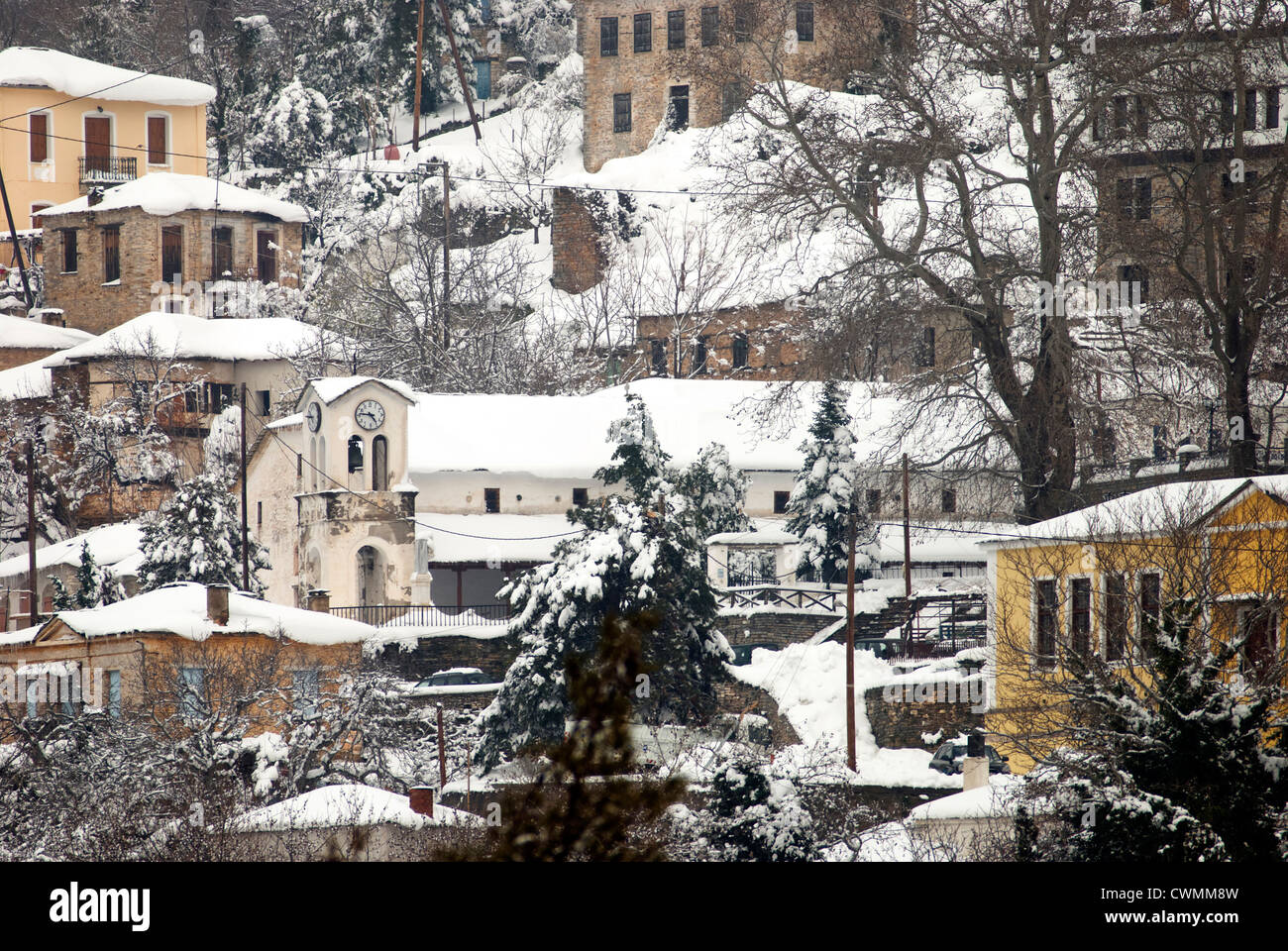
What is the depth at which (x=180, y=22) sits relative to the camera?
88.6 meters

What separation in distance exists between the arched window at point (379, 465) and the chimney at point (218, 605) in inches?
324

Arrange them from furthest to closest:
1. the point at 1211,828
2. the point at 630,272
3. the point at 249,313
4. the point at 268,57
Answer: the point at 268,57
the point at 630,272
the point at 249,313
the point at 1211,828

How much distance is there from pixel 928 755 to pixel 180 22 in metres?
62.7

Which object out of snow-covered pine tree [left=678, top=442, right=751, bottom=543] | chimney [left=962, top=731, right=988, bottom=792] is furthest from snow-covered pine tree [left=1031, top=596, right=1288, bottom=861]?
snow-covered pine tree [left=678, top=442, right=751, bottom=543]

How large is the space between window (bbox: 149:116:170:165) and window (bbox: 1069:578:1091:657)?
172 ft

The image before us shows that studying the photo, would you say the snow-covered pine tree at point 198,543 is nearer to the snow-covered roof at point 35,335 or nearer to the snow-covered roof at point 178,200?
the snow-covered roof at point 35,335

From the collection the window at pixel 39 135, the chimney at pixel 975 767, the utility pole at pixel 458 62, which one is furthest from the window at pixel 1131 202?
the utility pole at pixel 458 62

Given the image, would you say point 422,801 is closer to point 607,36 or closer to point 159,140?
point 159,140

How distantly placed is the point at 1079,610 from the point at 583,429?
2471 centimetres

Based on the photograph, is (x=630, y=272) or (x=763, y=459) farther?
(x=630, y=272)

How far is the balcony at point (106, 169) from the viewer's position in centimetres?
7356

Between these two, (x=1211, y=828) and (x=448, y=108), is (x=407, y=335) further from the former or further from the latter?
(x=1211, y=828)

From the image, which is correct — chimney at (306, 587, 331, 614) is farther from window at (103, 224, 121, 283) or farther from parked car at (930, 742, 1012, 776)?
window at (103, 224, 121, 283)
